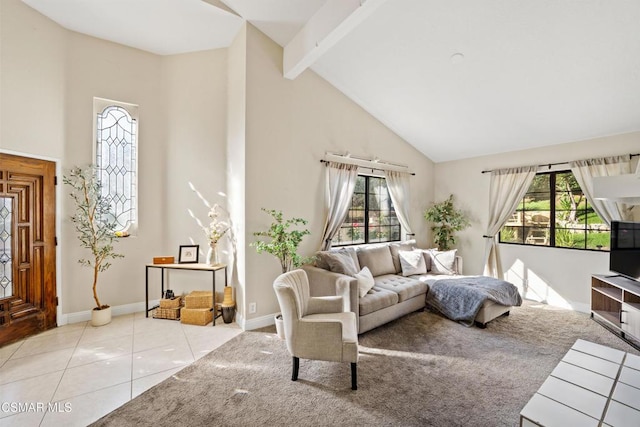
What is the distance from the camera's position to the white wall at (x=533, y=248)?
3.82m

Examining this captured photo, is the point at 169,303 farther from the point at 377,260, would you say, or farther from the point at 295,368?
the point at 377,260

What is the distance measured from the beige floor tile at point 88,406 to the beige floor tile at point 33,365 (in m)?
0.62

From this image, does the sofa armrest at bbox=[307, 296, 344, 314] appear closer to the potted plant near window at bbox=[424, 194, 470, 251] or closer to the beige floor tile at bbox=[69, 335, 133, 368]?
the beige floor tile at bbox=[69, 335, 133, 368]

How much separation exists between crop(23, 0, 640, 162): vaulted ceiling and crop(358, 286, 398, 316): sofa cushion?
2729 mm

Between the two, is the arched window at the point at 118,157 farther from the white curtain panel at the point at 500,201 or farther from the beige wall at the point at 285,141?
the white curtain panel at the point at 500,201

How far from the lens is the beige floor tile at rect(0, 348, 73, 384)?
2.24 m

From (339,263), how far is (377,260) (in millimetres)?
1050

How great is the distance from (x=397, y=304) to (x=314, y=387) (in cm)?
163

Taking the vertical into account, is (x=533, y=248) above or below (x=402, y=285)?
above

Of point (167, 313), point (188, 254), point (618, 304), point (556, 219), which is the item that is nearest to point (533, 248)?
point (556, 219)

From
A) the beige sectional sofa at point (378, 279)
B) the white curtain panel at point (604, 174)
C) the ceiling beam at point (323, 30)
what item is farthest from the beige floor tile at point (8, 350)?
the white curtain panel at point (604, 174)

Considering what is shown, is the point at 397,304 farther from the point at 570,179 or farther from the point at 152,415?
the point at 570,179

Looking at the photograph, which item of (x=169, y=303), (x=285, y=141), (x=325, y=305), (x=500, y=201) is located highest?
(x=285, y=141)

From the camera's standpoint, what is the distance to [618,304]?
3.44 m
